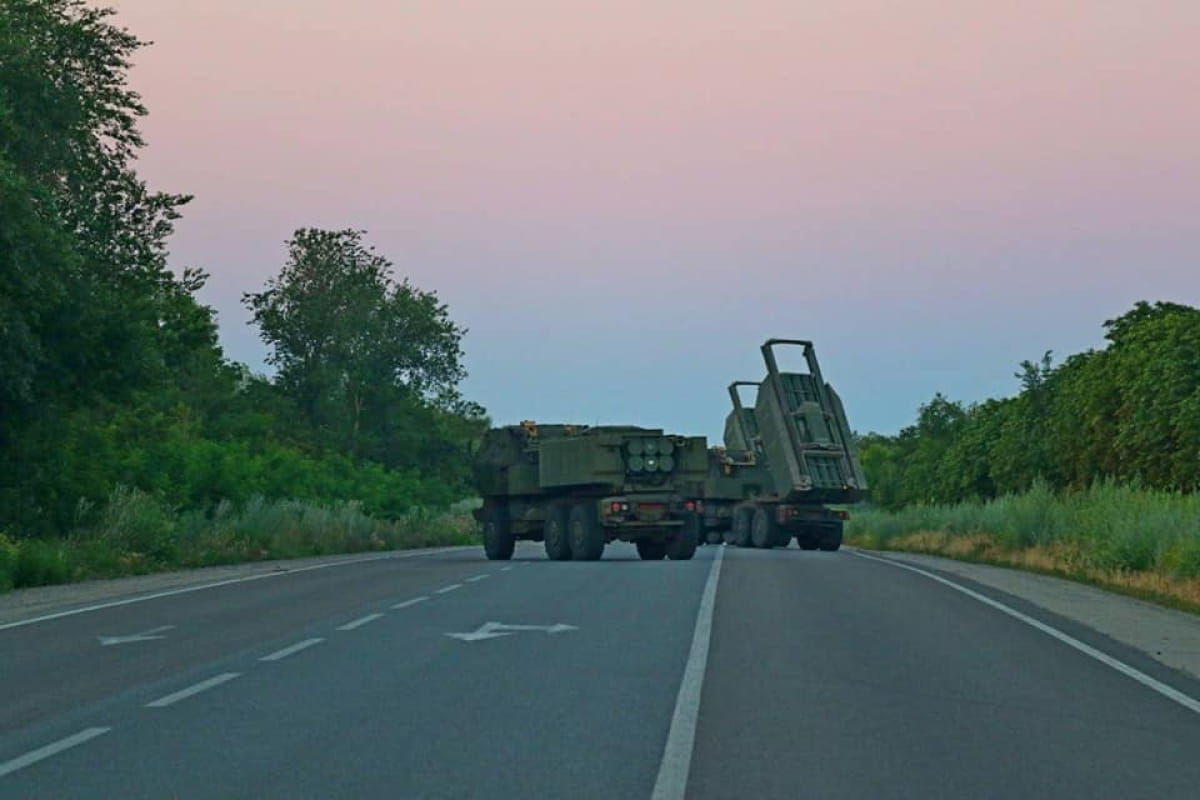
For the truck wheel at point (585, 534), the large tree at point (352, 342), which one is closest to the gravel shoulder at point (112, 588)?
the truck wheel at point (585, 534)

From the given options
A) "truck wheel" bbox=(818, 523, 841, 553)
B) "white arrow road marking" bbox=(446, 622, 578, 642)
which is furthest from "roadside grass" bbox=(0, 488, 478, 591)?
"truck wheel" bbox=(818, 523, 841, 553)

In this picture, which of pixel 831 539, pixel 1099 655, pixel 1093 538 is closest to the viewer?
pixel 1099 655

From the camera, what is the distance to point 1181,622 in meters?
20.9

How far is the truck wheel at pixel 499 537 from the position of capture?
42.0 m

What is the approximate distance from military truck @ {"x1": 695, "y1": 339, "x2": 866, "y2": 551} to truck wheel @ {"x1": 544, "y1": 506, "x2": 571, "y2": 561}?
6.30 m

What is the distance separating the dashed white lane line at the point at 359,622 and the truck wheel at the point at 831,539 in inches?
1178

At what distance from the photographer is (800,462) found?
47.3 metres

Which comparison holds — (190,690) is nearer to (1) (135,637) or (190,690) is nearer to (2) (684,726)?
(2) (684,726)

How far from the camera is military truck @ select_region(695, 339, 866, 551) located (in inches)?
1850

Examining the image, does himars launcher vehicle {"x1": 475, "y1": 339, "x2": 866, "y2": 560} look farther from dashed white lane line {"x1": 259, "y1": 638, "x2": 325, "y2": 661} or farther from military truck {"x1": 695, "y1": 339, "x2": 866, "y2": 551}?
dashed white lane line {"x1": 259, "y1": 638, "x2": 325, "y2": 661}

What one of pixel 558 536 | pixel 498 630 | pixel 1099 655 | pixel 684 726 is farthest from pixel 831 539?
pixel 684 726

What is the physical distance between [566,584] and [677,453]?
12763 mm

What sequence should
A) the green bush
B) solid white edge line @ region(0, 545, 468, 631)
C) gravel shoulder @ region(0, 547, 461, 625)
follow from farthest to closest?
the green bush, gravel shoulder @ region(0, 547, 461, 625), solid white edge line @ region(0, 545, 468, 631)

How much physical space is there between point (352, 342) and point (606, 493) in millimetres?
46023
